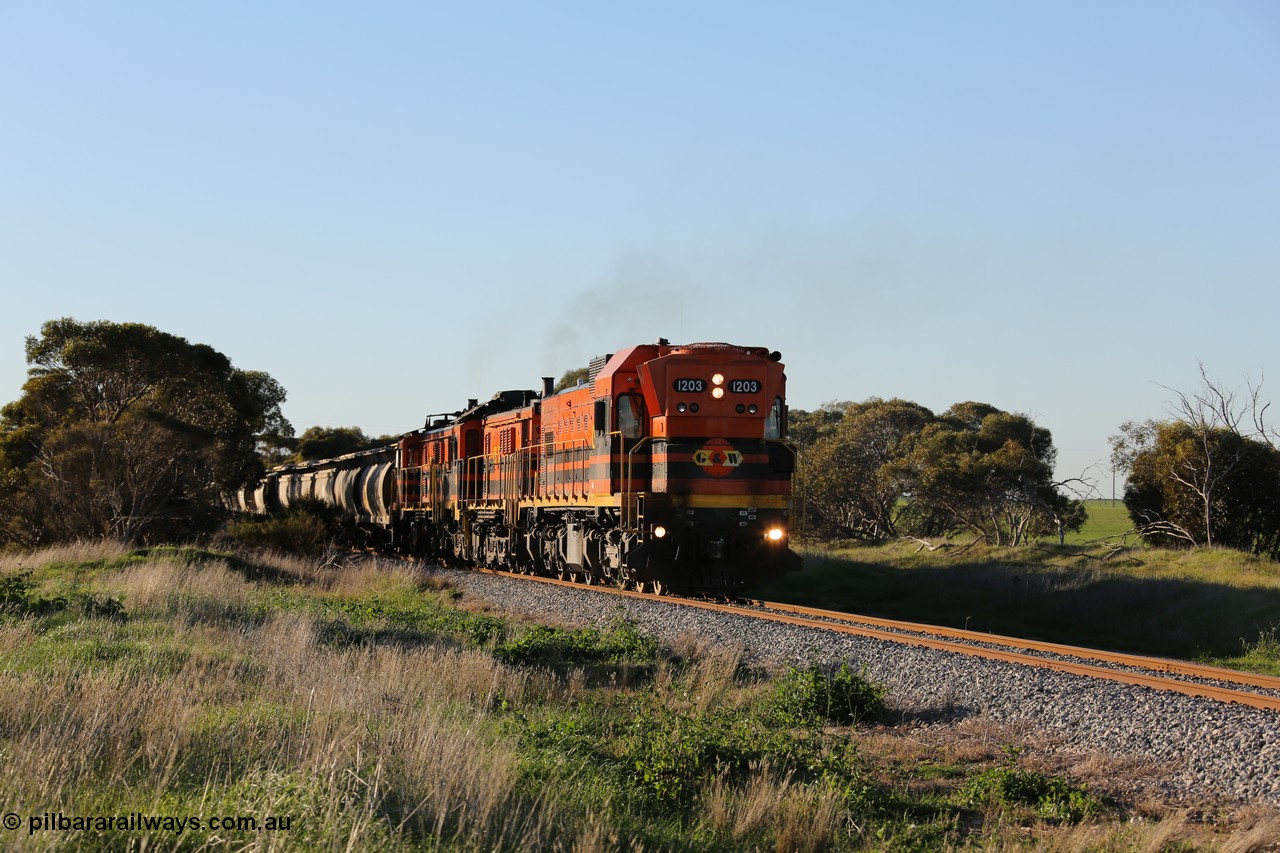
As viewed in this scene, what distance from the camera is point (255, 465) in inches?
1720

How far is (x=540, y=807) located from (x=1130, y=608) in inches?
666

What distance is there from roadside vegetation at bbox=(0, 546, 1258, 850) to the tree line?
64.3ft

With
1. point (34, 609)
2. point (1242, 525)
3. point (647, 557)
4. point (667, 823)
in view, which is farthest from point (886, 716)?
point (1242, 525)

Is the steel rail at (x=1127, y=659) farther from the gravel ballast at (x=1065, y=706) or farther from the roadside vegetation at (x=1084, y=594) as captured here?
the roadside vegetation at (x=1084, y=594)

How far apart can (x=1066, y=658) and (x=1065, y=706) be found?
373cm

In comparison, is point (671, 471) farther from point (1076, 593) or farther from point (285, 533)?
point (285, 533)

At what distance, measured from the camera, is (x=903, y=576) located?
26922 mm

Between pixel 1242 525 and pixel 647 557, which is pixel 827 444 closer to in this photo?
pixel 1242 525

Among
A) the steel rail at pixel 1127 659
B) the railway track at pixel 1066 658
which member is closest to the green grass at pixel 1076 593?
the steel rail at pixel 1127 659

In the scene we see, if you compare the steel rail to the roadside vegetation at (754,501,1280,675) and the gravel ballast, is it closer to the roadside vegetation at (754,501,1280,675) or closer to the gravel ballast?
the gravel ballast

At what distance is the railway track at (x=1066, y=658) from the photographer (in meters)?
11.7

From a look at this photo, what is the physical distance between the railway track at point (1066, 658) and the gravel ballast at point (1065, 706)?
58 centimetres

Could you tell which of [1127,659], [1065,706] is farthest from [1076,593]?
[1065,706]

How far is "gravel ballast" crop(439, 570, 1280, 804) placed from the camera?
28.9 ft
